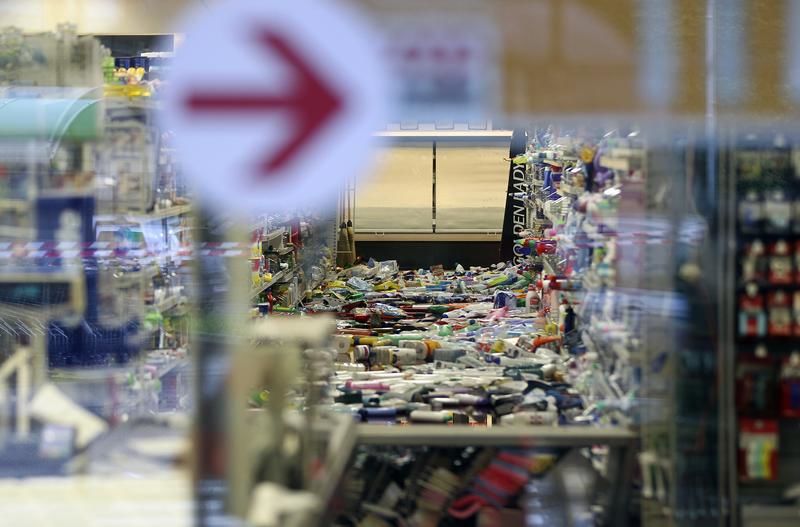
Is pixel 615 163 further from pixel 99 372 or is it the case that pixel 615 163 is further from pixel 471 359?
pixel 99 372

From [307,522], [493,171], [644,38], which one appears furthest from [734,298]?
[493,171]

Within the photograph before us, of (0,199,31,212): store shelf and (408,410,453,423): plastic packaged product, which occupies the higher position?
(0,199,31,212): store shelf

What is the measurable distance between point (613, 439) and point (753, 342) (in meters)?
0.59

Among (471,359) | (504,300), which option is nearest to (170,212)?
(471,359)

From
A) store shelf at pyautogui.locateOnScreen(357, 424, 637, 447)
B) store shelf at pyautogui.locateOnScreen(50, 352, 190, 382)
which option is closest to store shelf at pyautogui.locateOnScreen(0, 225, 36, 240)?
store shelf at pyautogui.locateOnScreen(50, 352, 190, 382)

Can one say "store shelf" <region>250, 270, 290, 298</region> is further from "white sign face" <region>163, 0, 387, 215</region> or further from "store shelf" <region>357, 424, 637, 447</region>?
"white sign face" <region>163, 0, 387, 215</region>

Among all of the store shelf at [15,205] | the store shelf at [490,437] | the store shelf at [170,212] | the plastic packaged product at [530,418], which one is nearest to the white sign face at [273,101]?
the store shelf at [170,212]

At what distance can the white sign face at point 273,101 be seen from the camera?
2.99 meters

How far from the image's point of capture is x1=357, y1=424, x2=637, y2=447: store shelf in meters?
3.99

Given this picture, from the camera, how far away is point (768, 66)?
3643 millimetres

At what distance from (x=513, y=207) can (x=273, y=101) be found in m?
13.2

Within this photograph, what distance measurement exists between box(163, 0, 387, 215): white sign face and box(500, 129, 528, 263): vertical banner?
469 inches

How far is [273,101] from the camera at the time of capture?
9.73ft

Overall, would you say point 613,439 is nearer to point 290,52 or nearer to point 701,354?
point 701,354
